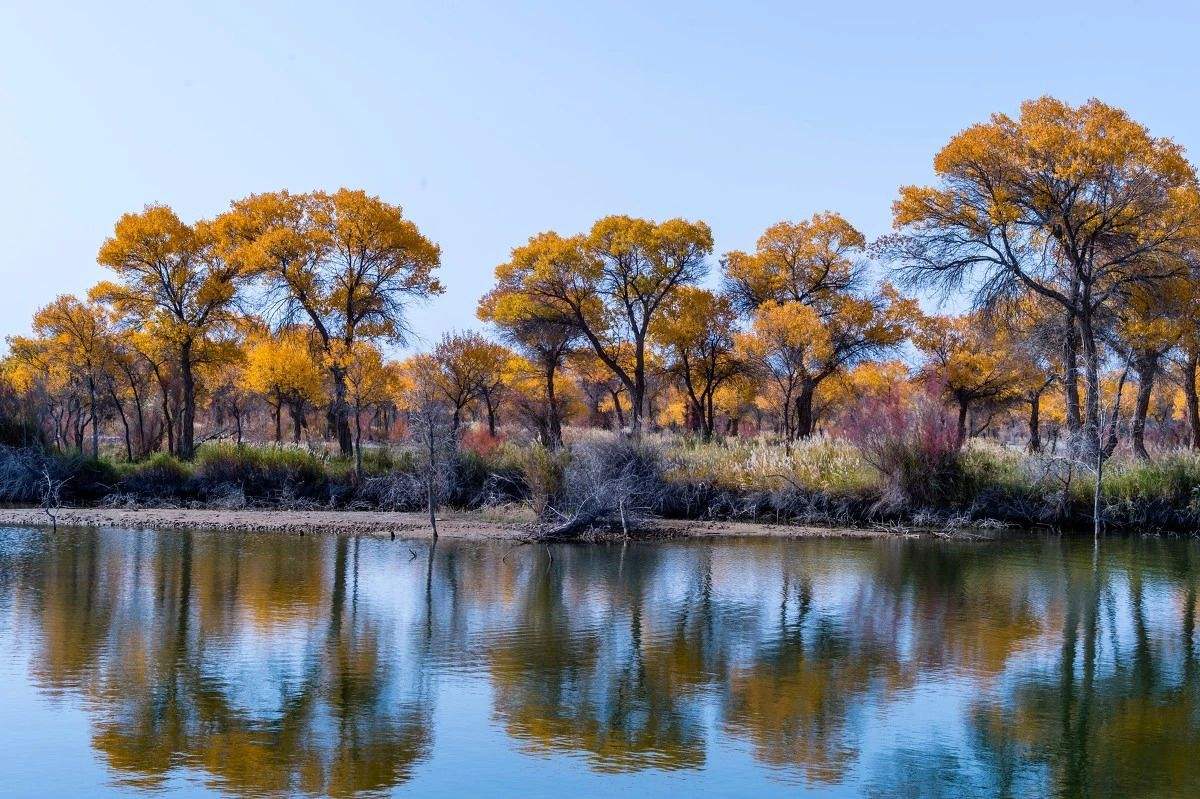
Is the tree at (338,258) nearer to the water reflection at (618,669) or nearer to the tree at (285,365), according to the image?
the tree at (285,365)

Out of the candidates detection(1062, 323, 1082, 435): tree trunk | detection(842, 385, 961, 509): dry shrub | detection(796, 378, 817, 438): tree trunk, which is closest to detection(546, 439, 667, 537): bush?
detection(842, 385, 961, 509): dry shrub

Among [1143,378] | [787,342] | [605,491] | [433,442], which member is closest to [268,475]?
[433,442]

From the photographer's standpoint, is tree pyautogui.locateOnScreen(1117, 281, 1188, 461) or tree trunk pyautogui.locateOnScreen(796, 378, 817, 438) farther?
tree trunk pyautogui.locateOnScreen(796, 378, 817, 438)

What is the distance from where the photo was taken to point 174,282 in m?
40.4

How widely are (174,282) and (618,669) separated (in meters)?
32.4

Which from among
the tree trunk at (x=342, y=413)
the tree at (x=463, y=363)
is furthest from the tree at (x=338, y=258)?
the tree at (x=463, y=363)

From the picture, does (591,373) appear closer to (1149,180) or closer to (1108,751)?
(1149,180)

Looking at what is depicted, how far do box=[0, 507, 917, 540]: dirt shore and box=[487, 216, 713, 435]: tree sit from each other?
16.4m

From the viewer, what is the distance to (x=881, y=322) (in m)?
49.4

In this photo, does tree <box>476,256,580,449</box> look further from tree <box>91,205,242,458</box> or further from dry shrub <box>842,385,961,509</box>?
dry shrub <box>842,385,961,509</box>

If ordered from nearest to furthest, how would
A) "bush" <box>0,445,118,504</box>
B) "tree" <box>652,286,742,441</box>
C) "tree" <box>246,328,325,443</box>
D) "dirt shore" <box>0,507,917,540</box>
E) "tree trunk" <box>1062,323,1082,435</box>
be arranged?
"dirt shore" <box>0,507,917,540</box> < "bush" <box>0,445,118,504</box> < "tree trunk" <box>1062,323,1082,435</box> < "tree" <box>246,328,325,443</box> < "tree" <box>652,286,742,441</box>

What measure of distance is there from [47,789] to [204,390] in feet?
157

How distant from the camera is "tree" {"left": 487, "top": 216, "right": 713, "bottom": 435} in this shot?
149 feet

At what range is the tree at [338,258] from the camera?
39562 mm
